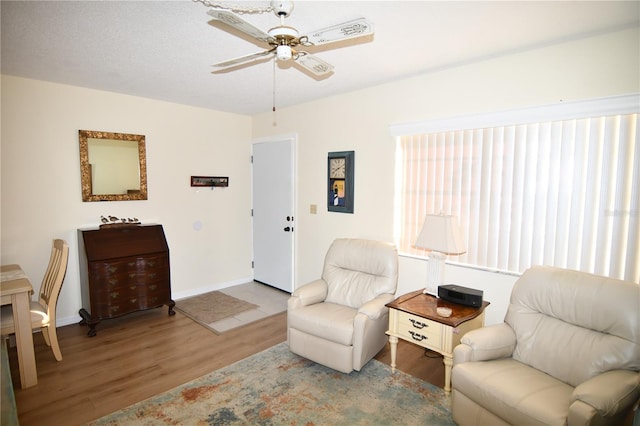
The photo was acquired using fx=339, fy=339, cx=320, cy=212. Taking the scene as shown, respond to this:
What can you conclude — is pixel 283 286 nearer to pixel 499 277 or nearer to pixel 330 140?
pixel 330 140

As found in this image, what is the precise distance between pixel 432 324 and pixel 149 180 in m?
3.63

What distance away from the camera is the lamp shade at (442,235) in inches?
107

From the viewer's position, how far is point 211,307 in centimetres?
424

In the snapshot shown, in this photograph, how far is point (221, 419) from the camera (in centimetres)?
224

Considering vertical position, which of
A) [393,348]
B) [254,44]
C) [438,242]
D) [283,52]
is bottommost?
[393,348]

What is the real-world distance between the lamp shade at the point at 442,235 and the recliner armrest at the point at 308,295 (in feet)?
3.45

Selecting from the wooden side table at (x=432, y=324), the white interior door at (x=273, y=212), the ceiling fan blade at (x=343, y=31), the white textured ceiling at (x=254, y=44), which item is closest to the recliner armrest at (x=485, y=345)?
the wooden side table at (x=432, y=324)

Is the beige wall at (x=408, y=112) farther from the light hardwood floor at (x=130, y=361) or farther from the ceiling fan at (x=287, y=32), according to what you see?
the ceiling fan at (x=287, y=32)

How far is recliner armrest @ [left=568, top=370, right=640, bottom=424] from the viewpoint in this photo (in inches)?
61.6

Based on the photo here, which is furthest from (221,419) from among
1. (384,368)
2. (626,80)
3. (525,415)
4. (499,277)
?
(626,80)

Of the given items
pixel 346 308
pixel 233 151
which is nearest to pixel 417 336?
pixel 346 308

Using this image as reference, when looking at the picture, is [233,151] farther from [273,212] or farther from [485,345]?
[485,345]

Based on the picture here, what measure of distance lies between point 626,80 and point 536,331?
5.82 ft

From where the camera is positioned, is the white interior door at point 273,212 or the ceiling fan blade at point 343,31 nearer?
the ceiling fan blade at point 343,31
